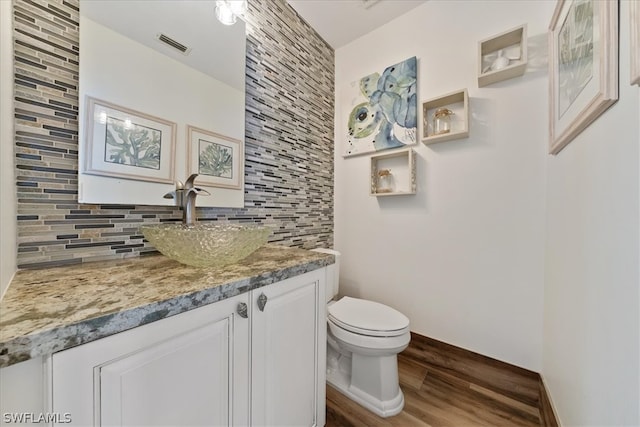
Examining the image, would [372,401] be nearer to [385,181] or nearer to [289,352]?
[289,352]

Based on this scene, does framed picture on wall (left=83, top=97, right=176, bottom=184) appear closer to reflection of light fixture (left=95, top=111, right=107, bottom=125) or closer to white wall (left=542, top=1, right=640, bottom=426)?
reflection of light fixture (left=95, top=111, right=107, bottom=125)

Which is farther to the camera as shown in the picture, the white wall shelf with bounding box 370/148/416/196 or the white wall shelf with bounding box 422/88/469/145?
the white wall shelf with bounding box 370/148/416/196

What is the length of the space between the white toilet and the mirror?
0.88m

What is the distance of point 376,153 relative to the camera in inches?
68.6

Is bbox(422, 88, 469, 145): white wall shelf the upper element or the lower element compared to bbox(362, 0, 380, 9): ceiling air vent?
lower

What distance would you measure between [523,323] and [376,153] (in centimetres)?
135

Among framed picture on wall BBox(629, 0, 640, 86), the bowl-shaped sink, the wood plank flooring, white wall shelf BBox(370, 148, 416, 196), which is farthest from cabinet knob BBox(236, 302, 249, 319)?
white wall shelf BBox(370, 148, 416, 196)

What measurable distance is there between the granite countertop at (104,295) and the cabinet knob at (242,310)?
0.14 ft

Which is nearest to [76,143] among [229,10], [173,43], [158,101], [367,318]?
[158,101]

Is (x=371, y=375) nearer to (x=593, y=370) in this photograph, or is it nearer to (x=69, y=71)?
(x=593, y=370)

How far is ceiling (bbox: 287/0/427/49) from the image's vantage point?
1560 mm

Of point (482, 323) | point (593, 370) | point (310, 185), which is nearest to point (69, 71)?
point (310, 185)

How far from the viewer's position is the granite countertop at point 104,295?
344 mm

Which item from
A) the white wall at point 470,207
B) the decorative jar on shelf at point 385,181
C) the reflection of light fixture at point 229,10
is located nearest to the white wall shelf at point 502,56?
the white wall at point 470,207
